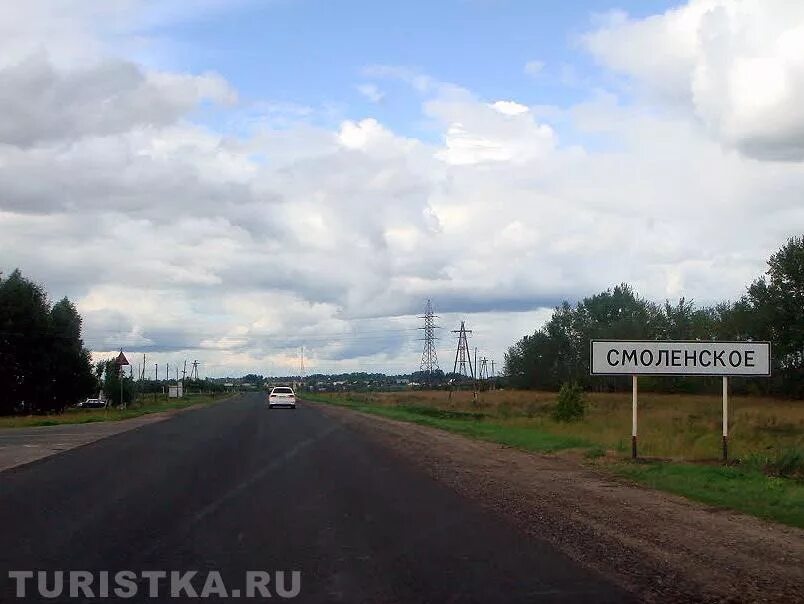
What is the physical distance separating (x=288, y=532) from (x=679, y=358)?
40.3 feet

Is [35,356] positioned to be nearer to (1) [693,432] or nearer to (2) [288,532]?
(1) [693,432]

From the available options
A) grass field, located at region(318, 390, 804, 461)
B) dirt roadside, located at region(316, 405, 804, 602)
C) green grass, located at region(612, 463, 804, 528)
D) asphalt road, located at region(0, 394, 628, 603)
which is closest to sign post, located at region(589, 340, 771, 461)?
grass field, located at region(318, 390, 804, 461)

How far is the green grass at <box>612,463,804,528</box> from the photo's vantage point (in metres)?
13.1

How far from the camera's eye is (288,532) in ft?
35.8

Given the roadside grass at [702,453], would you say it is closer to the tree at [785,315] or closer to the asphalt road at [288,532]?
the asphalt road at [288,532]

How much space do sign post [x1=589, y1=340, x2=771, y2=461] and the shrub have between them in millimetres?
19183

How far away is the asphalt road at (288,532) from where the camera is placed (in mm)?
8125

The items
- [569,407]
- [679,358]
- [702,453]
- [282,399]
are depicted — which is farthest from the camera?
[282,399]

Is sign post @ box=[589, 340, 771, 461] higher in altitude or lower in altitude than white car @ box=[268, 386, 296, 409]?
higher

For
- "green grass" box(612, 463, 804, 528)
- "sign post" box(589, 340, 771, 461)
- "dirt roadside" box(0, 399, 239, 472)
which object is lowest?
"dirt roadside" box(0, 399, 239, 472)

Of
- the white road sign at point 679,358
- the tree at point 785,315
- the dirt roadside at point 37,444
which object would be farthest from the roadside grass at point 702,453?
the tree at point 785,315

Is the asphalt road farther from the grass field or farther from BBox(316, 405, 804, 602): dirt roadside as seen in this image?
the grass field

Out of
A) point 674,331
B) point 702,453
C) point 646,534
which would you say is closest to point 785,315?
point 674,331

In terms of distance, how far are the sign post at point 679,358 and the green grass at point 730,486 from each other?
7.29 ft
